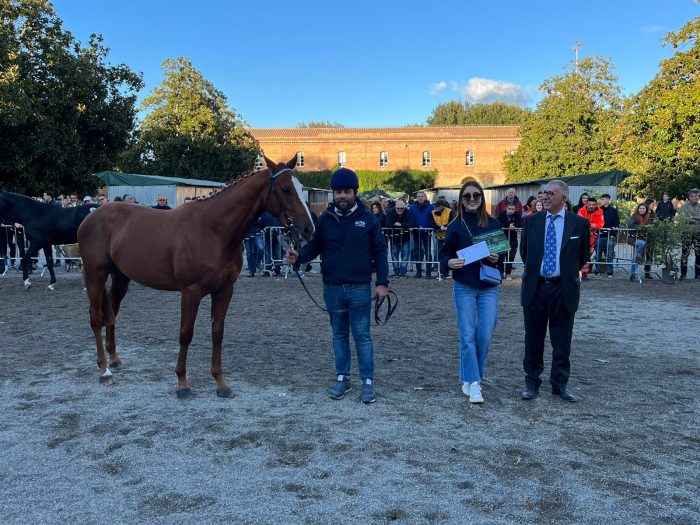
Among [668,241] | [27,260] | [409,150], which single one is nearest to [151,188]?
[27,260]

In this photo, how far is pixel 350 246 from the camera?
475cm

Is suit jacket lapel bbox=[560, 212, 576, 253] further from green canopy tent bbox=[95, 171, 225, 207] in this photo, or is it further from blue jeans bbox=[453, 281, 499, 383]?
green canopy tent bbox=[95, 171, 225, 207]

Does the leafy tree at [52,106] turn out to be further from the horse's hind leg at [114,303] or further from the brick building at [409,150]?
the brick building at [409,150]

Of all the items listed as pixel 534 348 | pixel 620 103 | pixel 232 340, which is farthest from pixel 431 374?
pixel 620 103

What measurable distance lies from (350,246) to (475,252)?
1048 mm

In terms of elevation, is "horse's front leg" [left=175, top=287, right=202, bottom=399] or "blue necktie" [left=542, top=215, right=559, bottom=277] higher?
"blue necktie" [left=542, top=215, right=559, bottom=277]

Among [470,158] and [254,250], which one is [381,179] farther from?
[254,250]

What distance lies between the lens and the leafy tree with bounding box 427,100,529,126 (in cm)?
7400

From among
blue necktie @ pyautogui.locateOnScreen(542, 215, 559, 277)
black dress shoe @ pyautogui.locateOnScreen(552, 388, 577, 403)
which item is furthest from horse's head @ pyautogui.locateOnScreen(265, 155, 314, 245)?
black dress shoe @ pyautogui.locateOnScreen(552, 388, 577, 403)

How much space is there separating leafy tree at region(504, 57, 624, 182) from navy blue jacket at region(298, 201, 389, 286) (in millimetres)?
32079

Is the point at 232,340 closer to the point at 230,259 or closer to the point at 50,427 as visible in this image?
the point at 230,259

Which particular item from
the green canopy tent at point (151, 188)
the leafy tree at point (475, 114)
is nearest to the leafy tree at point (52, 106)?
the green canopy tent at point (151, 188)

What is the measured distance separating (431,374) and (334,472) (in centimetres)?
241

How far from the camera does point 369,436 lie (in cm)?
406
